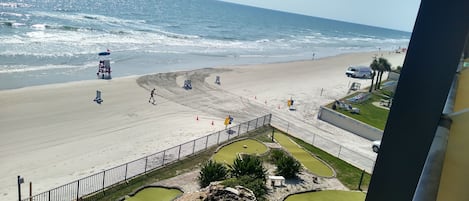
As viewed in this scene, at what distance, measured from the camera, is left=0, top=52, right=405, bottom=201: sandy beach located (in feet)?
59.6

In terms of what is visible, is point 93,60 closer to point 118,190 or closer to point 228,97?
point 228,97

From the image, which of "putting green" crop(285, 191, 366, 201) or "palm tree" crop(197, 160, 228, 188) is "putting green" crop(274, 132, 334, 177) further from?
"palm tree" crop(197, 160, 228, 188)

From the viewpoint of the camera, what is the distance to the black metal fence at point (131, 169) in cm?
1523

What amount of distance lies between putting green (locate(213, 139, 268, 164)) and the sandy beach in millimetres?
3166

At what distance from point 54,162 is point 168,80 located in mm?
19094

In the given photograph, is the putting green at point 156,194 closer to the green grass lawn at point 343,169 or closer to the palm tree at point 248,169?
the palm tree at point 248,169

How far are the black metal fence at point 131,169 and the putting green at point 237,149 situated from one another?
3.71 ft

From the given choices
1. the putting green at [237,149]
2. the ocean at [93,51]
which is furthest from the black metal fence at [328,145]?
the ocean at [93,51]

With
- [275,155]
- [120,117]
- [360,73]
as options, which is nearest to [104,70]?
[120,117]

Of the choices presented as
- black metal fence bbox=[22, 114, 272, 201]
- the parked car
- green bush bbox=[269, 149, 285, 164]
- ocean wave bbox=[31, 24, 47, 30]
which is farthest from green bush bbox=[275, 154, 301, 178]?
ocean wave bbox=[31, 24, 47, 30]

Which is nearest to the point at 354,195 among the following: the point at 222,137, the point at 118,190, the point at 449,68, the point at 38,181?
the point at 222,137

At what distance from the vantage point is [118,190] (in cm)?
1573

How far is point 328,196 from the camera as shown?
52.7 feet

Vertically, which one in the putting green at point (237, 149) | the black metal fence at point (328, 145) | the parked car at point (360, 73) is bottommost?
the black metal fence at point (328, 145)
